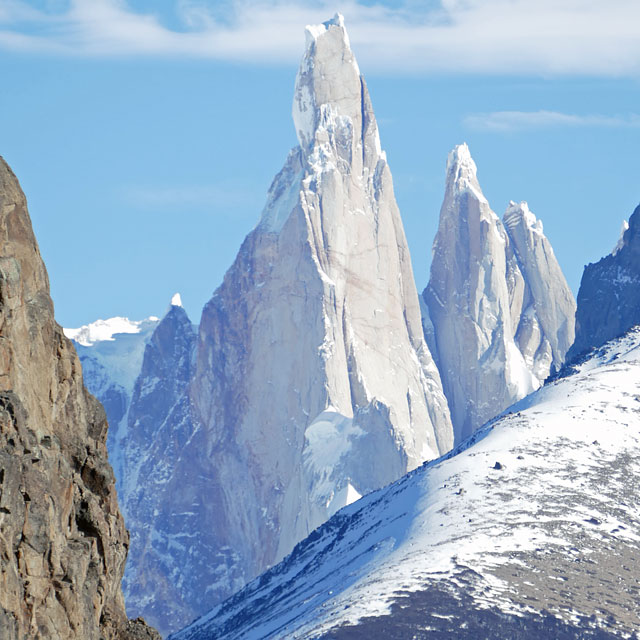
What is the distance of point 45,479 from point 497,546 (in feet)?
281

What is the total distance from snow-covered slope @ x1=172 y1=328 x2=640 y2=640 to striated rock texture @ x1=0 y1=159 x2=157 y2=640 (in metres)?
59.2

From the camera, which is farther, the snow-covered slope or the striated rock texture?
the snow-covered slope

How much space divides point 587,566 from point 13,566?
86.6 meters

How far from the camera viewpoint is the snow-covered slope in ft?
351

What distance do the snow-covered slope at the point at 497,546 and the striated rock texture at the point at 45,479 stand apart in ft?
194

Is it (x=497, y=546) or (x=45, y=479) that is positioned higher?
(x=45, y=479)

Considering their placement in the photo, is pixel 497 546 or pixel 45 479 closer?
pixel 45 479

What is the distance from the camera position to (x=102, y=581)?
4338 centimetres

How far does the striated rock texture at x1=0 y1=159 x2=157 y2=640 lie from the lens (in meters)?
37.8

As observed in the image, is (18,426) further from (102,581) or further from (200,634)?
(200,634)

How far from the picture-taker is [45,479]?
3959 centimetres

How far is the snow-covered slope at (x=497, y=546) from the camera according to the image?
351 feet

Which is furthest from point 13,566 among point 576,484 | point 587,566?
point 576,484

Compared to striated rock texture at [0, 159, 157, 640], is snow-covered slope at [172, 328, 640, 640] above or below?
below
